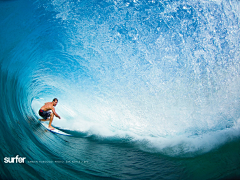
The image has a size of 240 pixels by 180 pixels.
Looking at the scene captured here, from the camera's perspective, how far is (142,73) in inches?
184

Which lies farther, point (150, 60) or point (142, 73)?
point (142, 73)

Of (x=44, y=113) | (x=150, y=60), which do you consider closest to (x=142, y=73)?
(x=150, y=60)

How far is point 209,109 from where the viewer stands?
4.48 metres

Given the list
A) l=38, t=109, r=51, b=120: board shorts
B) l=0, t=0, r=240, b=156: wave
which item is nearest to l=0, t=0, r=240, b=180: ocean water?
l=0, t=0, r=240, b=156: wave

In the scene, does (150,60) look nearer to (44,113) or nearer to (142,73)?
(142,73)

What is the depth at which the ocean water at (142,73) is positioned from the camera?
3.35m

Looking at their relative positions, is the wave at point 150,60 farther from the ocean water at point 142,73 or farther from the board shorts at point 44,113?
the board shorts at point 44,113

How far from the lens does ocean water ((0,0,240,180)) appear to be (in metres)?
3.35

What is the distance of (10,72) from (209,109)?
21.7 ft

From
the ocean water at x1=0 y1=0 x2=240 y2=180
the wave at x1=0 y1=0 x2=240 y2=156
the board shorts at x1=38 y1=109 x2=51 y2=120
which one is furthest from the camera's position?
the board shorts at x1=38 y1=109 x2=51 y2=120

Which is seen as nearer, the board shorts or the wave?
the wave

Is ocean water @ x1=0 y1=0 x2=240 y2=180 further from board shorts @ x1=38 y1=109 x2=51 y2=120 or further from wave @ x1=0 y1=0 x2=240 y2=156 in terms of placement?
board shorts @ x1=38 y1=109 x2=51 y2=120

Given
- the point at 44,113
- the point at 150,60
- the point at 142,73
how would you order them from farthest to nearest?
the point at 44,113 < the point at 142,73 < the point at 150,60

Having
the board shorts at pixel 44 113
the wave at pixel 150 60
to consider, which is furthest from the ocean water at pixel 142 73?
the board shorts at pixel 44 113
